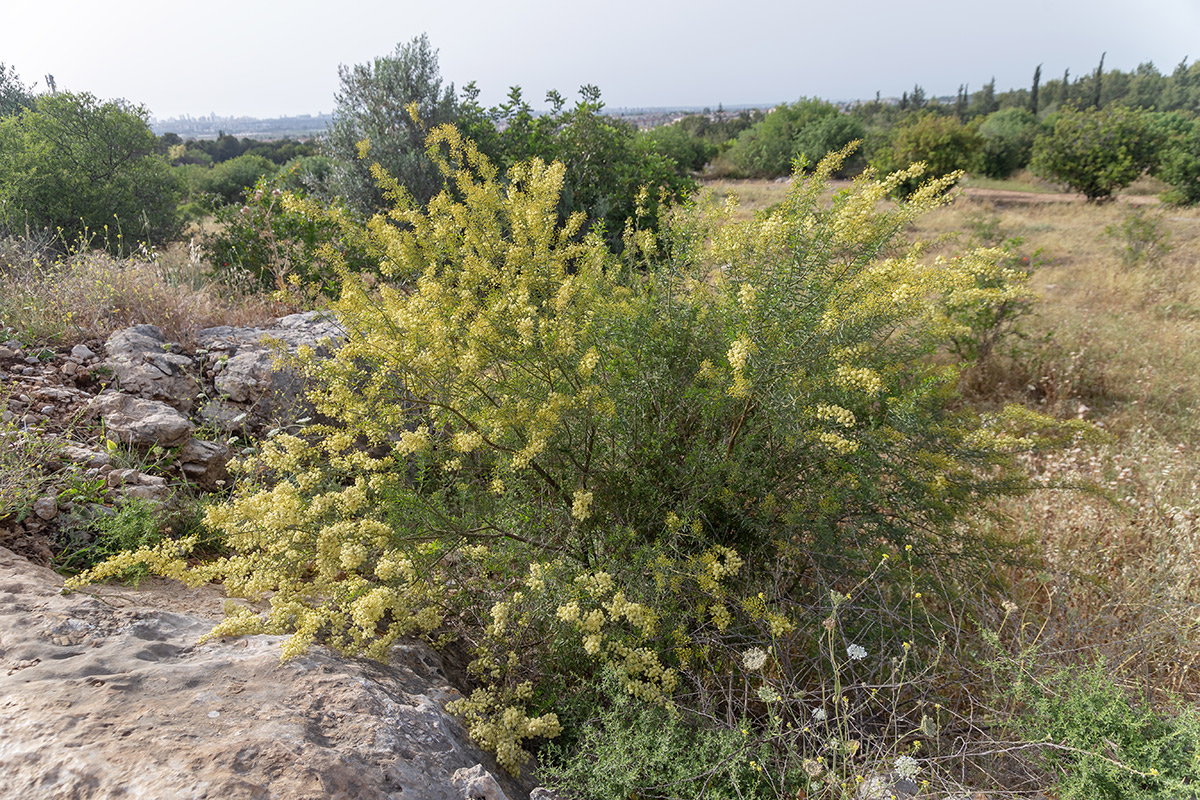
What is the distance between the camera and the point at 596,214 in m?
7.25

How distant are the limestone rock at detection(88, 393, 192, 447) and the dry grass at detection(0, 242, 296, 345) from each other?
43.8 inches

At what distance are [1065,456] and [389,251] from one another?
206 inches

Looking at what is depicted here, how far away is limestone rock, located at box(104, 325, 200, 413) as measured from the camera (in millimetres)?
3838

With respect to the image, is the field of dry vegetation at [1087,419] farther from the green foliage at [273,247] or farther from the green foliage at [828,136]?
the green foliage at [828,136]

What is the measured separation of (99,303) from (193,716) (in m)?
4.25

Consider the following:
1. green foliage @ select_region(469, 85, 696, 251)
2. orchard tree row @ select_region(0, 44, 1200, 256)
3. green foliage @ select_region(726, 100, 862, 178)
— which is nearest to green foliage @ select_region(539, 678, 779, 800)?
orchard tree row @ select_region(0, 44, 1200, 256)

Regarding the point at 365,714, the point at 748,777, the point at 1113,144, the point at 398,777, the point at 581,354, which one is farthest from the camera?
the point at 1113,144

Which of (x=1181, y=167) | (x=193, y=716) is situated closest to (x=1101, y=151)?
(x=1181, y=167)

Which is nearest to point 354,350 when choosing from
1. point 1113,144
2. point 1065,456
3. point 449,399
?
point 449,399

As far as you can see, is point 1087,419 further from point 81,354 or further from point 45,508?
point 81,354

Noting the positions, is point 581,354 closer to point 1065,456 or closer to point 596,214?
point 1065,456

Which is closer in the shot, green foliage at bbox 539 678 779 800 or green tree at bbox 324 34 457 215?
green foliage at bbox 539 678 779 800

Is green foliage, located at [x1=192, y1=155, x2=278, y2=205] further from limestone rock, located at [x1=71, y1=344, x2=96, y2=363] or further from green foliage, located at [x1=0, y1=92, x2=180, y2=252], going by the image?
limestone rock, located at [x1=71, y1=344, x2=96, y2=363]

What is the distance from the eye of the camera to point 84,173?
8.01 metres
